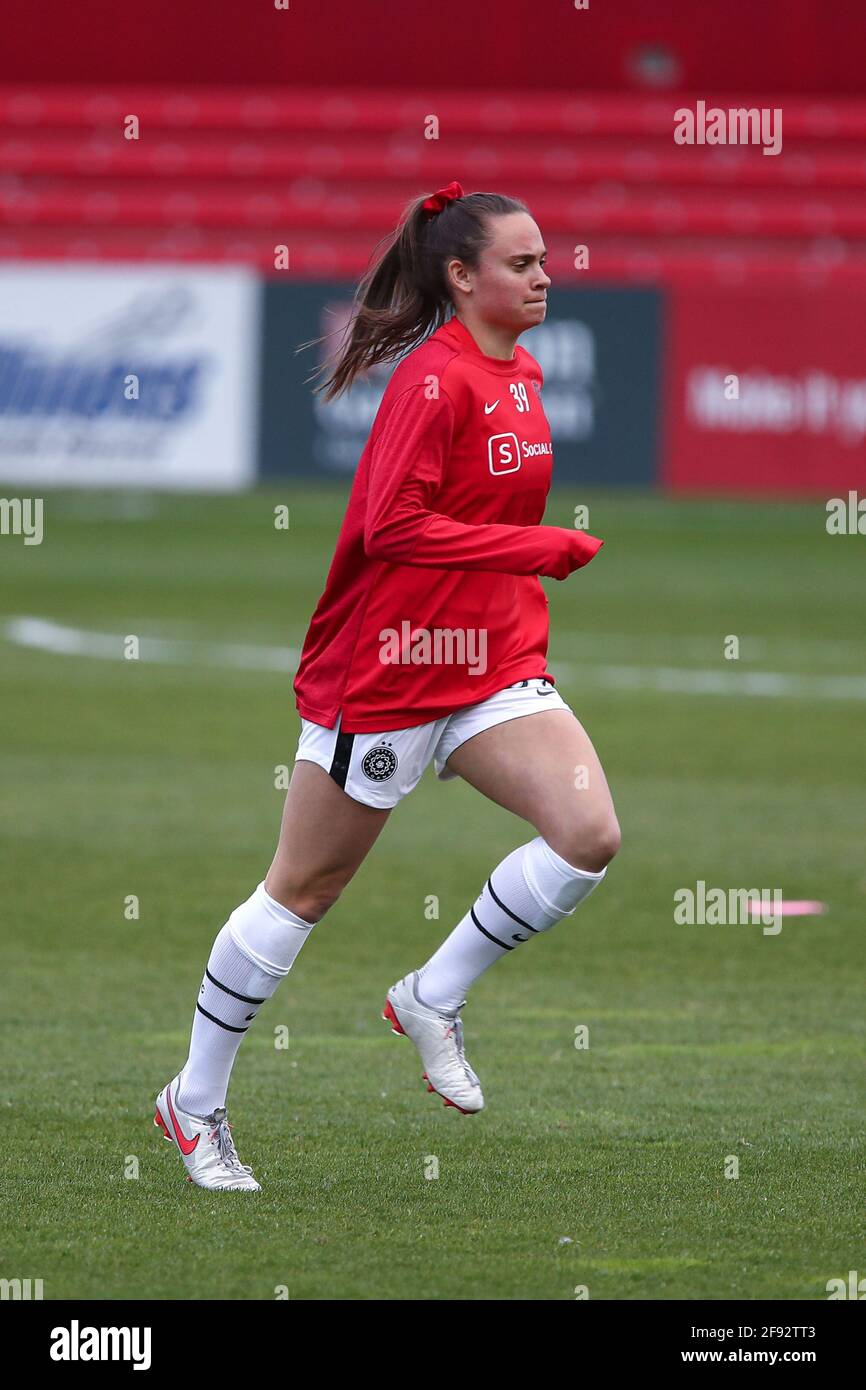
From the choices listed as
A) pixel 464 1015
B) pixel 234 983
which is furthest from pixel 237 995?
pixel 464 1015

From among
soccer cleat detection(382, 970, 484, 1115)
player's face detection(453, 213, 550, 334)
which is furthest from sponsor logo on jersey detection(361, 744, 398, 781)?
player's face detection(453, 213, 550, 334)

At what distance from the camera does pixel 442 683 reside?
482 centimetres

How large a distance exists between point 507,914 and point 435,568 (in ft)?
2.75

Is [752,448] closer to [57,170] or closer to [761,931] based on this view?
[57,170]

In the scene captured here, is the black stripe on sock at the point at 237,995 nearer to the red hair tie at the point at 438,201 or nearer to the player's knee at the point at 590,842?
the player's knee at the point at 590,842

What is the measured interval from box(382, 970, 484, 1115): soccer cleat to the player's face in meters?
1.54

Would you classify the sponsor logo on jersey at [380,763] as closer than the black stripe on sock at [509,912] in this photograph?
Yes

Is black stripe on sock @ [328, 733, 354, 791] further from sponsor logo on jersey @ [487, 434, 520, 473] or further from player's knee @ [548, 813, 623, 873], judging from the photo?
sponsor logo on jersey @ [487, 434, 520, 473]

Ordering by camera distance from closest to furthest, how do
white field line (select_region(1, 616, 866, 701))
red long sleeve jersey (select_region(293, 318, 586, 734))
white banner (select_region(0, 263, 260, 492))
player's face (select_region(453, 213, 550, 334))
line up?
red long sleeve jersey (select_region(293, 318, 586, 734))
player's face (select_region(453, 213, 550, 334))
white field line (select_region(1, 616, 866, 701))
white banner (select_region(0, 263, 260, 492))

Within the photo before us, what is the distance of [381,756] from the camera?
4762 mm

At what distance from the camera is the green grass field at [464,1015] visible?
14.4 feet

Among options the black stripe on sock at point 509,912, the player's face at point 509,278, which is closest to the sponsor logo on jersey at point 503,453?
the player's face at point 509,278

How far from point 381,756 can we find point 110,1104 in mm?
1415

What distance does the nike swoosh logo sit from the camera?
4.80 m
